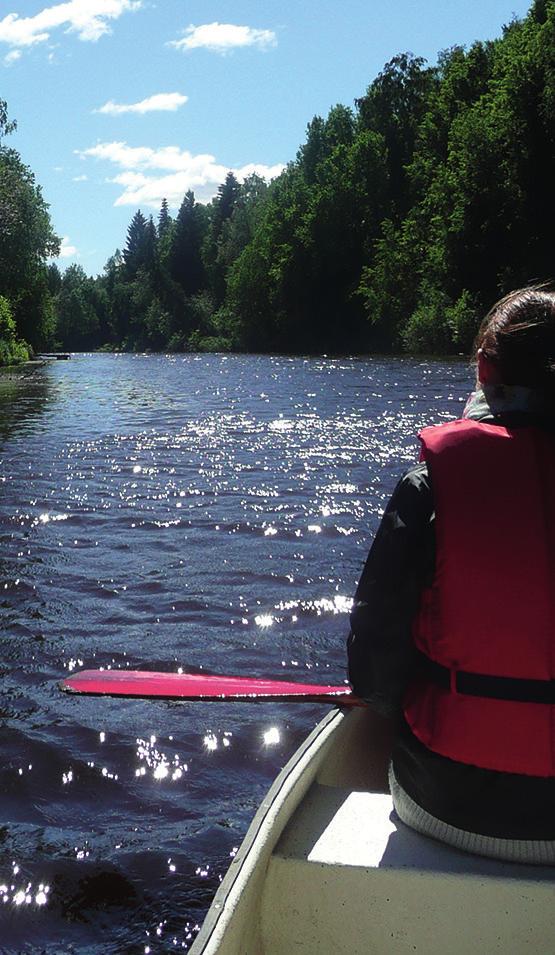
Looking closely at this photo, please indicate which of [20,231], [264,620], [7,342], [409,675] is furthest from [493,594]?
[20,231]

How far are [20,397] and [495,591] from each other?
741 inches

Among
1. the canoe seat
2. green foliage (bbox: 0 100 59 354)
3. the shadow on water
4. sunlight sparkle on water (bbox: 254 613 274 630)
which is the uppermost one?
green foliage (bbox: 0 100 59 354)

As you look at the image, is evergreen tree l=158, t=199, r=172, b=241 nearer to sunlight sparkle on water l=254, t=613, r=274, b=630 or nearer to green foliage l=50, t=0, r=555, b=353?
green foliage l=50, t=0, r=555, b=353

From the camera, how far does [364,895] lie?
2.00 metres

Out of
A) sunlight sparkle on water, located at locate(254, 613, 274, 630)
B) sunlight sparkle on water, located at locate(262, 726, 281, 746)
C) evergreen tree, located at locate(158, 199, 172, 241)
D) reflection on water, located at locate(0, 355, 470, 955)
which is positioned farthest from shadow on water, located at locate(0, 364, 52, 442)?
evergreen tree, located at locate(158, 199, 172, 241)

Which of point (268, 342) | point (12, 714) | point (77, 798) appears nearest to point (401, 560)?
point (77, 798)

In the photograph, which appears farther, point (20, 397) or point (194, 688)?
point (20, 397)

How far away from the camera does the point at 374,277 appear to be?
156ft

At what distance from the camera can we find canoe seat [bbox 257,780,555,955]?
1.91 meters

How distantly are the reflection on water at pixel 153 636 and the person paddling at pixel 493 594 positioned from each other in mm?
1309

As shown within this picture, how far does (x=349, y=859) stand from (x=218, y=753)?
6.73 feet

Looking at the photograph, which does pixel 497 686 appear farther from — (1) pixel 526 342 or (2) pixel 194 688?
(2) pixel 194 688

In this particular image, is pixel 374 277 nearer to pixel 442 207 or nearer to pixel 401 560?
pixel 442 207

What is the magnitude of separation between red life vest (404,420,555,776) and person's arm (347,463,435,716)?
2.5 inches
